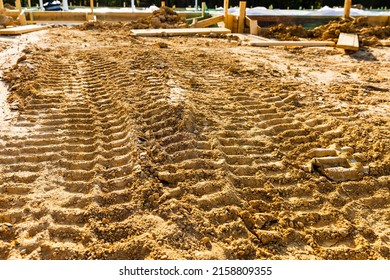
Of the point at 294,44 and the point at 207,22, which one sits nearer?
the point at 294,44

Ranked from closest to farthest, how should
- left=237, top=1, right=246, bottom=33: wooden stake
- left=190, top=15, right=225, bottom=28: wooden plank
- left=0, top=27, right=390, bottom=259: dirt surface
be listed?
1. left=0, top=27, right=390, bottom=259: dirt surface
2. left=237, top=1, right=246, bottom=33: wooden stake
3. left=190, top=15, right=225, bottom=28: wooden plank

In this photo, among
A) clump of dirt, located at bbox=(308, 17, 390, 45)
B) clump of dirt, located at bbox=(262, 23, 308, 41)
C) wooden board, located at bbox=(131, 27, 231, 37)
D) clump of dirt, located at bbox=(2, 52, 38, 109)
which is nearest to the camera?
clump of dirt, located at bbox=(2, 52, 38, 109)

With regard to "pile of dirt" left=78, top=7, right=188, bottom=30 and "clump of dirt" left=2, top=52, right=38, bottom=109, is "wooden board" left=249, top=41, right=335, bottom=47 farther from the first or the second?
"clump of dirt" left=2, top=52, right=38, bottom=109

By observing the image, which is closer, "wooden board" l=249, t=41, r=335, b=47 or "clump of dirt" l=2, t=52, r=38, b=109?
"clump of dirt" l=2, t=52, r=38, b=109

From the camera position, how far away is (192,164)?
12.3 feet

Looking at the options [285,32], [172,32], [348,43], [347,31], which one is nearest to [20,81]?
[172,32]

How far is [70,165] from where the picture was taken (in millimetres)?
3846

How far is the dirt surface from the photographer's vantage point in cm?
288

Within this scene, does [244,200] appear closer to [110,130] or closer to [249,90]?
[110,130]

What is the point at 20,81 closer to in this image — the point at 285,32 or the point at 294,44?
the point at 294,44

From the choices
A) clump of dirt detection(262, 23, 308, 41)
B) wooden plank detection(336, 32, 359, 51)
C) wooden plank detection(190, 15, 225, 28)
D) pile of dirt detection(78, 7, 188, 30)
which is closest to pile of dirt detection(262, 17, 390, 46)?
clump of dirt detection(262, 23, 308, 41)

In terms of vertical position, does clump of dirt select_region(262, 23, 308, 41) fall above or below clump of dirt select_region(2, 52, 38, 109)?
above

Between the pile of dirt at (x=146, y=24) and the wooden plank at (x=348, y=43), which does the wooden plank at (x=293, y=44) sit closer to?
the wooden plank at (x=348, y=43)

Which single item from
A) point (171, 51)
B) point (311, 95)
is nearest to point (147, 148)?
point (311, 95)
